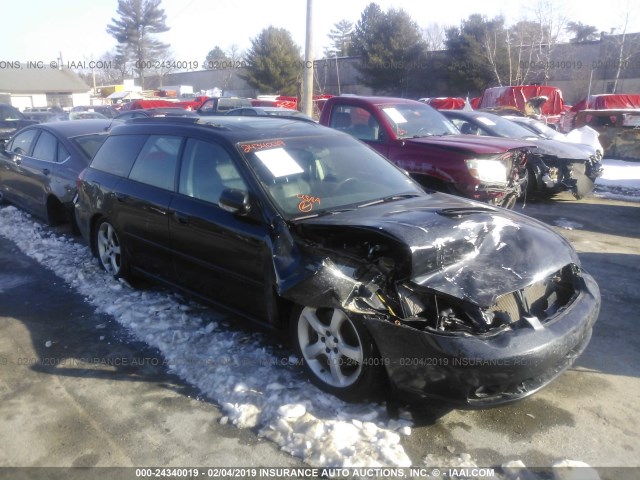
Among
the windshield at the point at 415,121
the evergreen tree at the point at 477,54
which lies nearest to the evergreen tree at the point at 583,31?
the evergreen tree at the point at 477,54

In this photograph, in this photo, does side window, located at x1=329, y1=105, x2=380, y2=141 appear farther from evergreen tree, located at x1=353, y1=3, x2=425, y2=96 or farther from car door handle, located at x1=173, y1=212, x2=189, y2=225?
evergreen tree, located at x1=353, y1=3, x2=425, y2=96

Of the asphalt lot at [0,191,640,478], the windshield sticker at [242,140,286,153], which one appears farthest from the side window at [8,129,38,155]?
the windshield sticker at [242,140,286,153]

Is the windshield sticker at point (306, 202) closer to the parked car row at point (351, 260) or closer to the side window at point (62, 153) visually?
the parked car row at point (351, 260)

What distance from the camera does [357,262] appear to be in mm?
3227

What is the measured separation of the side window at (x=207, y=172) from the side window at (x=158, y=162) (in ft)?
0.54

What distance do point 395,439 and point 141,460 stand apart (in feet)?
4.54

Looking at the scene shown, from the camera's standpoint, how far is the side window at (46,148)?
7.30 metres

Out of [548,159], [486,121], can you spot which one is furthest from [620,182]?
[486,121]

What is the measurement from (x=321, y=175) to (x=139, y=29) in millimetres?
62574

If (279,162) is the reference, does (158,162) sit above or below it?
below

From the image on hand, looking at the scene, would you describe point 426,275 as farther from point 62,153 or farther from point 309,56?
point 309,56

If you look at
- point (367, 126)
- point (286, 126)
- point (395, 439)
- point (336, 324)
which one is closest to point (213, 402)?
point (336, 324)

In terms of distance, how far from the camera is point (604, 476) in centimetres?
274

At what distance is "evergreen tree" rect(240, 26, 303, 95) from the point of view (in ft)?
146
